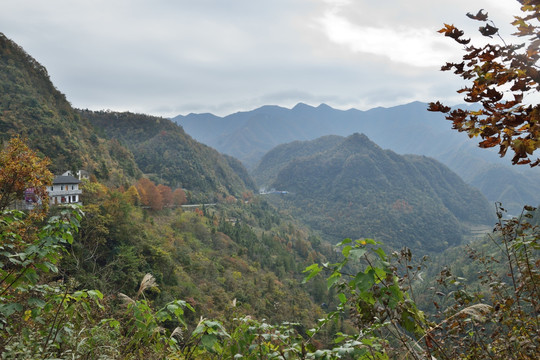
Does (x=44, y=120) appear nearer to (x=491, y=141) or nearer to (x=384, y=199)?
(x=491, y=141)

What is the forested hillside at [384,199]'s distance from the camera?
409 feet

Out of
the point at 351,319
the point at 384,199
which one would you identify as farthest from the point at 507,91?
the point at 384,199

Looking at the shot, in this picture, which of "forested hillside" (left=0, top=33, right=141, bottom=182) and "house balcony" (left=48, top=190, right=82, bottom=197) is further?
"forested hillside" (left=0, top=33, right=141, bottom=182)

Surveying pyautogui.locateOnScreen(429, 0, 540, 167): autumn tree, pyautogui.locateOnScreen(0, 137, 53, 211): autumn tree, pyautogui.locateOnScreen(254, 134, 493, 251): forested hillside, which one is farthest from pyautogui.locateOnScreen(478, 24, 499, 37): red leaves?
pyautogui.locateOnScreen(254, 134, 493, 251): forested hillside

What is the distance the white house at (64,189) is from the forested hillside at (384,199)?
102 m

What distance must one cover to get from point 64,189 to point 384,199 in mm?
150490

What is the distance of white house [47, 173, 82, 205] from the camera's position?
23.6 meters

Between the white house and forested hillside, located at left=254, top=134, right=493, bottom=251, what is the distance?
335 feet

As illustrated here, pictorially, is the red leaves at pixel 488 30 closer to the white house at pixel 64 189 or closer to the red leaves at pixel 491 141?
the red leaves at pixel 491 141

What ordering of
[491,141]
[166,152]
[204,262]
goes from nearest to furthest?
1. [491,141]
2. [204,262]
3. [166,152]

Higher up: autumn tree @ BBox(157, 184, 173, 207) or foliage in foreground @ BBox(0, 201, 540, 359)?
foliage in foreground @ BBox(0, 201, 540, 359)

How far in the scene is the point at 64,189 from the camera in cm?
2425

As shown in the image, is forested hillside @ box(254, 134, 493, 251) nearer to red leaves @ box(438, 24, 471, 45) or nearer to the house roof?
the house roof

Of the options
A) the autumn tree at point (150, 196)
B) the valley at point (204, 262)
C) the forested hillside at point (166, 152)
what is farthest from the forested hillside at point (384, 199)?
the autumn tree at point (150, 196)
